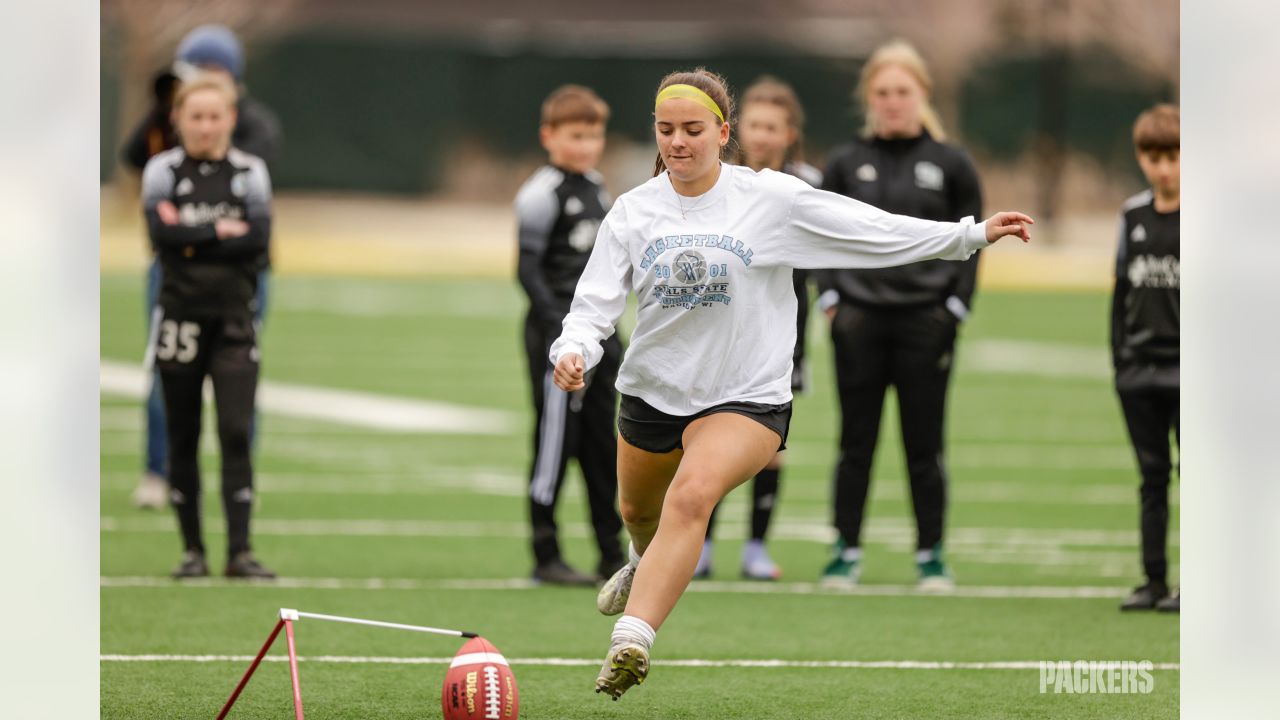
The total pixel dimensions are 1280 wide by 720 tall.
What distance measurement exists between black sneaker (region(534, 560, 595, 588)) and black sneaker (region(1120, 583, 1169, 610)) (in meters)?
2.51

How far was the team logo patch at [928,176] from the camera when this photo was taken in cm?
886

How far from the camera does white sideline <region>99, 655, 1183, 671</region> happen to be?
281 inches

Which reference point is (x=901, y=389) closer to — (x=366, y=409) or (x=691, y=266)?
(x=691, y=266)

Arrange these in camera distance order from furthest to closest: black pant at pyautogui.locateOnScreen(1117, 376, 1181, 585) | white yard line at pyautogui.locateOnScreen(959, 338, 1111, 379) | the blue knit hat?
white yard line at pyautogui.locateOnScreen(959, 338, 1111, 379) < the blue knit hat < black pant at pyautogui.locateOnScreen(1117, 376, 1181, 585)

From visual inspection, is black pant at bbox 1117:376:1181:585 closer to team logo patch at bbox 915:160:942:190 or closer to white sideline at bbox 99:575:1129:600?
white sideline at bbox 99:575:1129:600

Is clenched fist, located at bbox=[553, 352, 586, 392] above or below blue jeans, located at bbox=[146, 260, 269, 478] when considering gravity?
above

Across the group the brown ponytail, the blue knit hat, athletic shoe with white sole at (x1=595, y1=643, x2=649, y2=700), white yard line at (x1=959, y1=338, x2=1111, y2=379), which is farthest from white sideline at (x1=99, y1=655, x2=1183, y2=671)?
white yard line at (x1=959, y1=338, x2=1111, y2=379)

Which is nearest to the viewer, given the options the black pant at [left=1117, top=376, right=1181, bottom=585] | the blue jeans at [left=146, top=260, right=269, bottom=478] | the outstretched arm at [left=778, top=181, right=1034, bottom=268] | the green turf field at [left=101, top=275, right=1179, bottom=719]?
the outstretched arm at [left=778, top=181, right=1034, bottom=268]

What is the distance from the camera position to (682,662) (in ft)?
23.9

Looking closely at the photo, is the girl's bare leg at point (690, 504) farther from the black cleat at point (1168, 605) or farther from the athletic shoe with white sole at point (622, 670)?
the black cleat at point (1168, 605)
